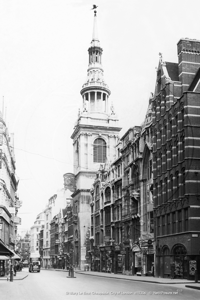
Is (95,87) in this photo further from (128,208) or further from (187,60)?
(187,60)

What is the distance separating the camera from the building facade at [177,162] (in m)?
52.8

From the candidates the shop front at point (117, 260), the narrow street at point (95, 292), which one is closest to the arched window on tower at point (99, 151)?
the shop front at point (117, 260)

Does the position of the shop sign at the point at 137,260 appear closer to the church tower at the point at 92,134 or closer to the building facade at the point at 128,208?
the building facade at the point at 128,208

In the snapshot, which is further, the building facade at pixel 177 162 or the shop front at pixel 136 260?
the shop front at pixel 136 260

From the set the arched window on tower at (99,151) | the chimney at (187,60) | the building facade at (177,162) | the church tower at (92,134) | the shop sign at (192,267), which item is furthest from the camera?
the arched window on tower at (99,151)

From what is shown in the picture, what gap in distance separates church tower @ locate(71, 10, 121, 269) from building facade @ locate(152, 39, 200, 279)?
62.2 meters

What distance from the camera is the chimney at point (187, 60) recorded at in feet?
196

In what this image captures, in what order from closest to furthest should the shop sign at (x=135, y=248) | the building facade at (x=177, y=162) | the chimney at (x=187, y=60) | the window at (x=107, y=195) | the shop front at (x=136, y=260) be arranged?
the building facade at (x=177, y=162) → the chimney at (x=187, y=60) → the shop front at (x=136, y=260) → the shop sign at (x=135, y=248) → the window at (x=107, y=195)

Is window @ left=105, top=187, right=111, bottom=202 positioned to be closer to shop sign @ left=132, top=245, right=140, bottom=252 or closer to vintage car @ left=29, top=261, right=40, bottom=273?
shop sign @ left=132, top=245, right=140, bottom=252

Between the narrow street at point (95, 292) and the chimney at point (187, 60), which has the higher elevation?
the chimney at point (187, 60)

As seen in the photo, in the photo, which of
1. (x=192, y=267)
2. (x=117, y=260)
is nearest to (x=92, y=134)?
(x=117, y=260)

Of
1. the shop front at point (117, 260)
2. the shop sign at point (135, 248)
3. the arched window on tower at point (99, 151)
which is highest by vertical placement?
the arched window on tower at point (99, 151)

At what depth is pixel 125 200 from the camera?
79.2 metres

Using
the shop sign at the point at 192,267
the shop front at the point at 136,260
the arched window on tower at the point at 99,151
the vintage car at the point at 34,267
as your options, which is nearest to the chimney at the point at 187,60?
the shop sign at the point at 192,267
